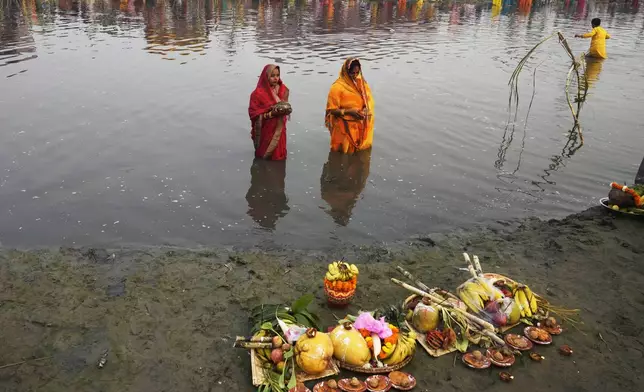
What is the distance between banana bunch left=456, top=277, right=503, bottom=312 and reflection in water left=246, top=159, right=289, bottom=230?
2721 mm

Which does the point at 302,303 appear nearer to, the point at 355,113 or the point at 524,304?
the point at 524,304

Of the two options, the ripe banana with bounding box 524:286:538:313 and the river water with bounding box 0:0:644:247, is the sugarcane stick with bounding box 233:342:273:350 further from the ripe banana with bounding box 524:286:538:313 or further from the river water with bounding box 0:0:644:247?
the ripe banana with bounding box 524:286:538:313

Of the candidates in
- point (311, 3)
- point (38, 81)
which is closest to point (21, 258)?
point (38, 81)

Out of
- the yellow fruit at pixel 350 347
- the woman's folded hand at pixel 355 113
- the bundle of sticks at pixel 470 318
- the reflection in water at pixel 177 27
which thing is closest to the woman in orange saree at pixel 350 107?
the woman's folded hand at pixel 355 113

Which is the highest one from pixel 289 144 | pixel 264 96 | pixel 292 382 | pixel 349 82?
pixel 349 82

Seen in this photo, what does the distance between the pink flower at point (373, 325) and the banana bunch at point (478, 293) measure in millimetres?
877

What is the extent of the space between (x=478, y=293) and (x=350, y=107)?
4.15 metres

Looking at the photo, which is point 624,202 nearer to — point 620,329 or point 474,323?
point 620,329

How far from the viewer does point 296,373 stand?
3752 millimetres

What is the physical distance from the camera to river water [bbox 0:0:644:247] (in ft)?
21.2

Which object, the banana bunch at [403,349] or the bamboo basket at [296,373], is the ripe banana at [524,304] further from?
the bamboo basket at [296,373]

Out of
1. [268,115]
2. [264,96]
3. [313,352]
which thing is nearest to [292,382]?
[313,352]

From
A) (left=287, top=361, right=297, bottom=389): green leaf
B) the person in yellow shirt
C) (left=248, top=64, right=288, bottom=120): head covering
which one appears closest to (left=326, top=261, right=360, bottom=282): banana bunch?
(left=287, top=361, right=297, bottom=389): green leaf

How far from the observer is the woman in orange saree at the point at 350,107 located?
756cm
